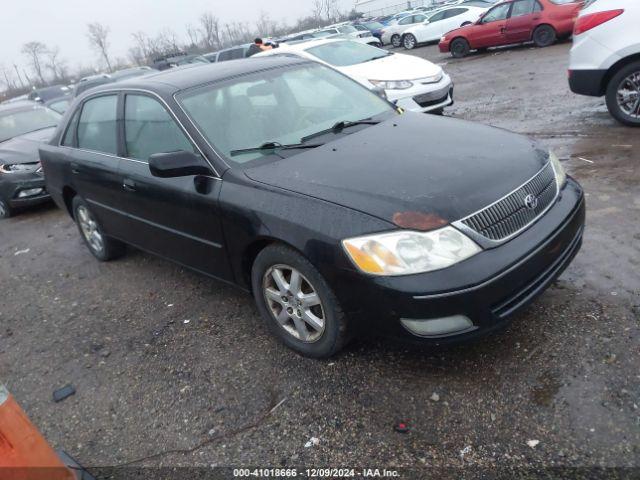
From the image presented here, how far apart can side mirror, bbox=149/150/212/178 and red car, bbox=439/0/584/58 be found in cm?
1407

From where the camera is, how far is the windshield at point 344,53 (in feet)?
30.1

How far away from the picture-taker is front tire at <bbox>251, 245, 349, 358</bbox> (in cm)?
279

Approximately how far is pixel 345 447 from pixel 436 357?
80 centimetres

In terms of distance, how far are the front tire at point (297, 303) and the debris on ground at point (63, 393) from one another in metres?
1.32

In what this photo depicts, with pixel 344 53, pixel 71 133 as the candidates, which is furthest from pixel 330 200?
pixel 344 53

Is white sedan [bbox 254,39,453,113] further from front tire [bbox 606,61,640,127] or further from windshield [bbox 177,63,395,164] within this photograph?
windshield [bbox 177,63,395,164]

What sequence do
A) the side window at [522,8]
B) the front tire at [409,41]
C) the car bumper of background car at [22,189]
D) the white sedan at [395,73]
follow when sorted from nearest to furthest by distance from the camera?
the car bumper of background car at [22,189] → the white sedan at [395,73] → the side window at [522,8] → the front tire at [409,41]

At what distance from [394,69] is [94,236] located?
18.1 feet

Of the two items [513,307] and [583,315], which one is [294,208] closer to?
[513,307]

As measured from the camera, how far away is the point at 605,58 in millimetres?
5977

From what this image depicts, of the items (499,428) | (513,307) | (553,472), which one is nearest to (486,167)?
(513,307)

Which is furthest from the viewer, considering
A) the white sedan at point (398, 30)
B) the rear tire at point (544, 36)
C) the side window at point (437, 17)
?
the white sedan at point (398, 30)

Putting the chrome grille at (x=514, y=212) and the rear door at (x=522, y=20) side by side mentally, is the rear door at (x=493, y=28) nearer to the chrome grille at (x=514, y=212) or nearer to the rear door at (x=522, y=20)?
the rear door at (x=522, y=20)

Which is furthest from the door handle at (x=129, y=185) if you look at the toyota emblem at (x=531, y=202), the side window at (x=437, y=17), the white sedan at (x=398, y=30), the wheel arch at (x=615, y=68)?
the white sedan at (x=398, y=30)
